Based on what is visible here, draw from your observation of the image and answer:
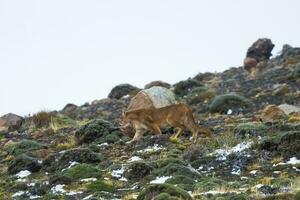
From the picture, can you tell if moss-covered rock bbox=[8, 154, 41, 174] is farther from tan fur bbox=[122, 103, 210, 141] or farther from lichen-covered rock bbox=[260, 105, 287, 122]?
lichen-covered rock bbox=[260, 105, 287, 122]

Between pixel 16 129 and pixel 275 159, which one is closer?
pixel 275 159

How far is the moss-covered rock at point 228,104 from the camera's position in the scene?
32.2m

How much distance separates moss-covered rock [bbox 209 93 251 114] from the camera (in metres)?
32.2

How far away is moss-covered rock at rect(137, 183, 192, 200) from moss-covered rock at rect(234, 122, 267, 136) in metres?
8.57

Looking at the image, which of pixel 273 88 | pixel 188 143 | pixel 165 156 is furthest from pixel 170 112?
pixel 273 88

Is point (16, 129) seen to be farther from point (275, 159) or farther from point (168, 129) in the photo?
point (275, 159)

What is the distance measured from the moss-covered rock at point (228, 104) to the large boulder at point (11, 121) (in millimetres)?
11558

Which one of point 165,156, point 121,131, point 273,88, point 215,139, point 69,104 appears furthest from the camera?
point 69,104

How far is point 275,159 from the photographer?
63.6ft

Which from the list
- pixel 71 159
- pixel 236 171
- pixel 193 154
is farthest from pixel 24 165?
pixel 236 171

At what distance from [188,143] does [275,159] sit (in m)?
4.43

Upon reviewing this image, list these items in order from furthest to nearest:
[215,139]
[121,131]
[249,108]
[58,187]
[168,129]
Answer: [249,108]
[121,131]
[168,129]
[215,139]
[58,187]

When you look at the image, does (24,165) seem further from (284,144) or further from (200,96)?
(200,96)

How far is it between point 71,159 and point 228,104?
1171 cm
